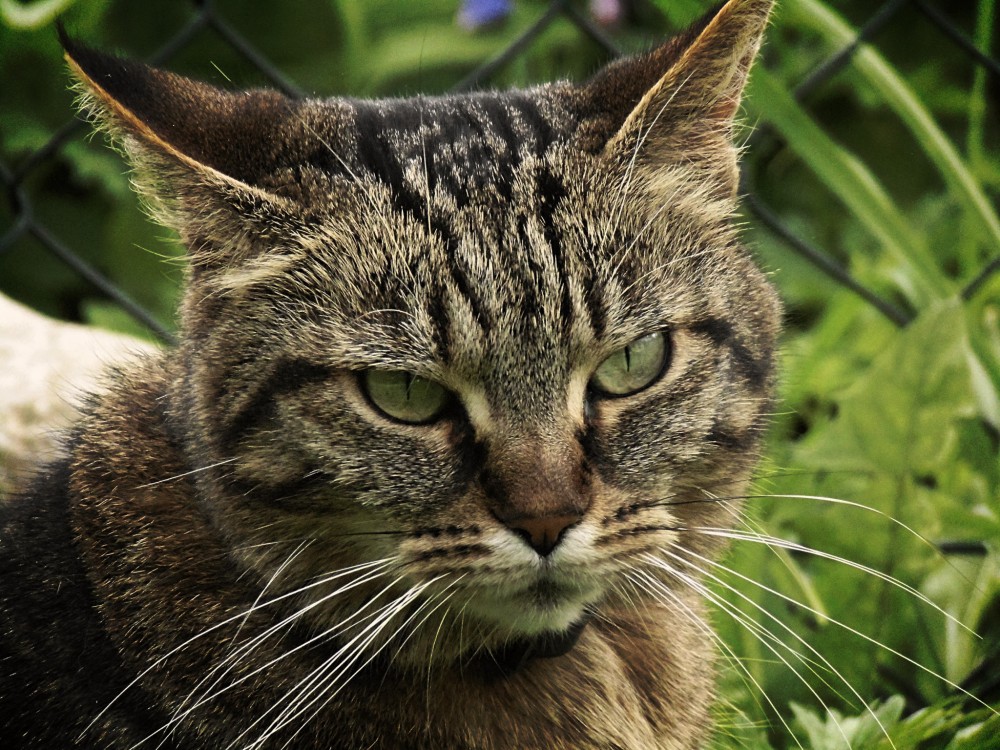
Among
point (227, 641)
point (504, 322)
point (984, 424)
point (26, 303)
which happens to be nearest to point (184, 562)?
point (227, 641)

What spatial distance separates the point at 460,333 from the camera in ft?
4.86

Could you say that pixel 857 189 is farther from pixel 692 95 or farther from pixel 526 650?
pixel 526 650

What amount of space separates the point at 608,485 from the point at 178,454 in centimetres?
65

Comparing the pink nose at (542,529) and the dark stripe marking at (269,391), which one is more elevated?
the dark stripe marking at (269,391)

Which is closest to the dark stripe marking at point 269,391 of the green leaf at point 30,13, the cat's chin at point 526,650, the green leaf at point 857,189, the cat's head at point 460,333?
the cat's head at point 460,333

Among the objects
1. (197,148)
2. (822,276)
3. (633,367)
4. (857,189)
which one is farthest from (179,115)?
(822,276)

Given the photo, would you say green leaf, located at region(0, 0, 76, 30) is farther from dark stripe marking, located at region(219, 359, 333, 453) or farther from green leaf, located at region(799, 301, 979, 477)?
green leaf, located at region(799, 301, 979, 477)

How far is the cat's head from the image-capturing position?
4.85 feet

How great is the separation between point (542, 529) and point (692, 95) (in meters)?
0.65

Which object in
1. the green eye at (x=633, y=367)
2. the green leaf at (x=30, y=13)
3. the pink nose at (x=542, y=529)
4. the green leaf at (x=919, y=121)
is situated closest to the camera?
the pink nose at (x=542, y=529)

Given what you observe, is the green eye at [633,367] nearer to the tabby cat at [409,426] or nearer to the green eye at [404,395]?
the tabby cat at [409,426]

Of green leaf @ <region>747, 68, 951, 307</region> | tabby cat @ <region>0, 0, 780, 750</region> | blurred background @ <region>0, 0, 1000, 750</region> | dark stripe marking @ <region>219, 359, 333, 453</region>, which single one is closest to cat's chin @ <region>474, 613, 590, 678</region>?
tabby cat @ <region>0, 0, 780, 750</region>

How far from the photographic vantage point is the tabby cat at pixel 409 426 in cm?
149

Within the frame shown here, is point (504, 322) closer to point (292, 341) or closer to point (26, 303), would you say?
point (292, 341)
